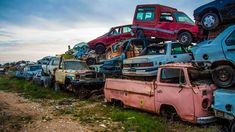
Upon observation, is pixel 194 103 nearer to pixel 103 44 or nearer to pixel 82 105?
pixel 82 105

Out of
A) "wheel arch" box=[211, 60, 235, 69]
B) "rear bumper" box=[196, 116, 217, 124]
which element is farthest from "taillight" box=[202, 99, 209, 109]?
"wheel arch" box=[211, 60, 235, 69]

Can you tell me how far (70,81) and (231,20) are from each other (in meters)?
7.94

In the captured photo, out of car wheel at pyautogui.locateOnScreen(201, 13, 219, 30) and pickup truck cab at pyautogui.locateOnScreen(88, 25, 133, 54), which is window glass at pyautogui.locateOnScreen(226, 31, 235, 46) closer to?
car wheel at pyautogui.locateOnScreen(201, 13, 219, 30)

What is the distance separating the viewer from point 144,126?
6.96 m

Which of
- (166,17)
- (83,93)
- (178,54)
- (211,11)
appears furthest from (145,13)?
(83,93)

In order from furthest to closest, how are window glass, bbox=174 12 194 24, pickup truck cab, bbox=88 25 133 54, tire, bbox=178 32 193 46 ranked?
pickup truck cab, bbox=88 25 133 54
window glass, bbox=174 12 194 24
tire, bbox=178 32 193 46

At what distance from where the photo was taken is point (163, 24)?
12.9m

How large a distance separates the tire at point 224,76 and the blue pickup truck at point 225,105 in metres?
0.69

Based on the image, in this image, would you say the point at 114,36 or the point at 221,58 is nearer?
the point at 221,58

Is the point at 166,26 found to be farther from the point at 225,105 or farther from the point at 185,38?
the point at 225,105

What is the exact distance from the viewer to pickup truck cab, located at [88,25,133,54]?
15.4 m

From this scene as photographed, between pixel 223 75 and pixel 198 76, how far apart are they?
0.71 m

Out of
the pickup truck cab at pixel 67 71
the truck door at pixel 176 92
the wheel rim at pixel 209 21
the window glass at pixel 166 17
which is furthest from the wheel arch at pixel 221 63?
the pickup truck cab at pixel 67 71

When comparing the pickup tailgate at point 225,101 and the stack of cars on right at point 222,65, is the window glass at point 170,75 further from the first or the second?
the pickup tailgate at point 225,101
